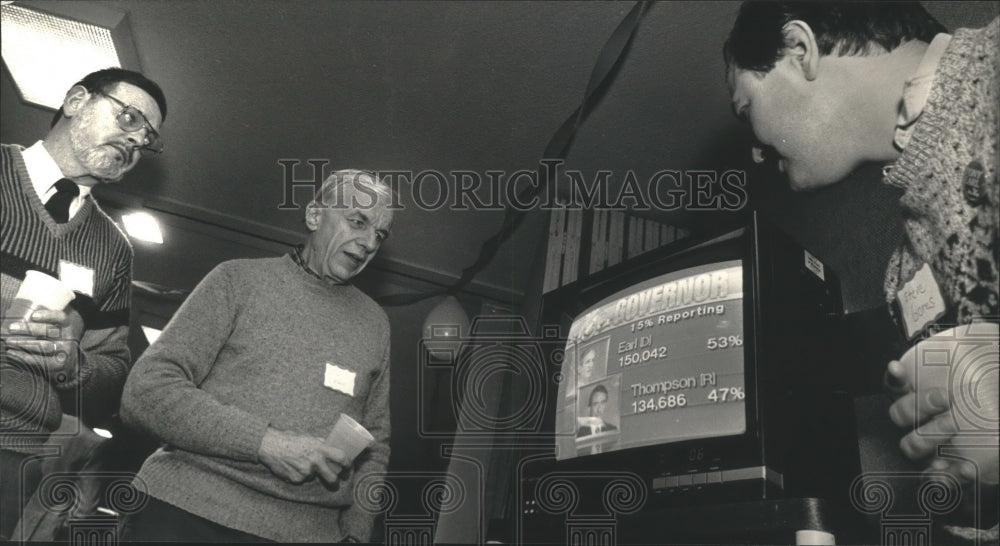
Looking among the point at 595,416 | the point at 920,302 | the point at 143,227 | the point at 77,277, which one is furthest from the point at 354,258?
the point at 920,302

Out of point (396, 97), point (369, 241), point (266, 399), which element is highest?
point (396, 97)

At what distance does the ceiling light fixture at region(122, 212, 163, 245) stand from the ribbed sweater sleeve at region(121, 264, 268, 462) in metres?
0.23

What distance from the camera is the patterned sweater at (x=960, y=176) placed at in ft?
3.55

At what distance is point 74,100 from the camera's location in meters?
1.66

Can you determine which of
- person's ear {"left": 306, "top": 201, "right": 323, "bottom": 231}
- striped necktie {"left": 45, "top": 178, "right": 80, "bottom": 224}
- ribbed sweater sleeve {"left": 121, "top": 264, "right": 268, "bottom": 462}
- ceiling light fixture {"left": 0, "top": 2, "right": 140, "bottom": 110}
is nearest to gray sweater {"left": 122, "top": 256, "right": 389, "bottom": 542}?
ribbed sweater sleeve {"left": 121, "top": 264, "right": 268, "bottom": 462}

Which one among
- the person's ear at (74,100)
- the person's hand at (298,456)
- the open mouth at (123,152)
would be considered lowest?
the person's hand at (298,456)

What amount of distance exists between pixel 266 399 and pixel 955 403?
1151 mm

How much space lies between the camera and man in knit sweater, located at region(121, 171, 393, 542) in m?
1.50

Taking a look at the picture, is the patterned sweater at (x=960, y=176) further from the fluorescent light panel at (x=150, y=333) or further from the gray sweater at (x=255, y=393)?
the fluorescent light panel at (x=150, y=333)

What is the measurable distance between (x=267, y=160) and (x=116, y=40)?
42 cm

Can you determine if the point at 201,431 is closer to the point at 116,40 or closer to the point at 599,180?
the point at 116,40

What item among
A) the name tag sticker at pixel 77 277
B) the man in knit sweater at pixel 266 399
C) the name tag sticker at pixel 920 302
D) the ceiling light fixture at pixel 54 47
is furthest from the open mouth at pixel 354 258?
the name tag sticker at pixel 920 302

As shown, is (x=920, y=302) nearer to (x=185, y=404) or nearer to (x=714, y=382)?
(x=714, y=382)

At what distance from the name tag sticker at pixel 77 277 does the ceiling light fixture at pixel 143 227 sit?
151 mm
